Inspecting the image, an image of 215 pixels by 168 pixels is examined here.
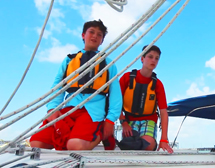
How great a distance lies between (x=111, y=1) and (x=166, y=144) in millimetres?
1329

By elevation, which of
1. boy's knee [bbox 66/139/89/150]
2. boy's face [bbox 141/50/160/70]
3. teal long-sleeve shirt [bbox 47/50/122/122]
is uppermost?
boy's face [bbox 141/50/160/70]

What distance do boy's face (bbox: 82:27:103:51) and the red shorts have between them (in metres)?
0.56

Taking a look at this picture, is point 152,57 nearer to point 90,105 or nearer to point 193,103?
point 90,105

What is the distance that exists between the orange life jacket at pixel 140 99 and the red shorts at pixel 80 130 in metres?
0.66

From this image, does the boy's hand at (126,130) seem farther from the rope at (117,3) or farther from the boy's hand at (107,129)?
the rope at (117,3)

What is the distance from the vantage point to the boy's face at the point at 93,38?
7.19ft

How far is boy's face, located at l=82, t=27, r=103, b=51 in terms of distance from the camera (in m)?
2.19

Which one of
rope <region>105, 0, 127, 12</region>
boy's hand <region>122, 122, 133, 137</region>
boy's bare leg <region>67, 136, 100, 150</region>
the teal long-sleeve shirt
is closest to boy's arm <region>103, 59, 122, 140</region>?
the teal long-sleeve shirt

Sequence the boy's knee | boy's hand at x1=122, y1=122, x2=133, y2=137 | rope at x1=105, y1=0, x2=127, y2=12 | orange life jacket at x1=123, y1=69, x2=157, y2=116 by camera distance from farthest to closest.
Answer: orange life jacket at x1=123, y1=69, x2=157, y2=116 < boy's hand at x1=122, y1=122, x2=133, y2=137 < the boy's knee < rope at x1=105, y1=0, x2=127, y2=12

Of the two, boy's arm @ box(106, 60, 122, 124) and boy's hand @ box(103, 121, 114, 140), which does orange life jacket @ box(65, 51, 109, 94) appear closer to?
boy's arm @ box(106, 60, 122, 124)

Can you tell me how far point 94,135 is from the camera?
6.05 ft

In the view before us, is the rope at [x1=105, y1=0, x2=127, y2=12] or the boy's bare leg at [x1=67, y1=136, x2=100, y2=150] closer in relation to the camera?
the rope at [x1=105, y1=0, x2=127, y2=12]

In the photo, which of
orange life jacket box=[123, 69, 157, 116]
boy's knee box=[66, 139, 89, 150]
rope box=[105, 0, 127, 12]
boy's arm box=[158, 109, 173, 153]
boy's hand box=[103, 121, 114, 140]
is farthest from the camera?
orange life jacket box=[123, 69, 157, 116]

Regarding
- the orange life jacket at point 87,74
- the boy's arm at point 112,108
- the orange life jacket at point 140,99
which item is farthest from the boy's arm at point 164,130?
the orange life jacket at point 87,74
